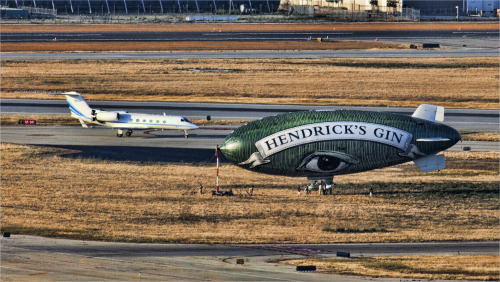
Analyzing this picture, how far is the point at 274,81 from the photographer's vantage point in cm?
13000

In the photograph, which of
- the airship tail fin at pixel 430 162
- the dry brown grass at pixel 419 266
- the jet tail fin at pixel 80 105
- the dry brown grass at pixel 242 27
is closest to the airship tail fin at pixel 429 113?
the airship tail fin at pixel 430 162

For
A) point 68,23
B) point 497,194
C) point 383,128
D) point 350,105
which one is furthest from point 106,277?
point 68,23

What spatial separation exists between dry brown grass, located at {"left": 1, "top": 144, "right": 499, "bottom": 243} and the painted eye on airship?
1367 centimetres

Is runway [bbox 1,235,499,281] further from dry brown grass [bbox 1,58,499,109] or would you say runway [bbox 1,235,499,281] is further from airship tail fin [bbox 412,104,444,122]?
dry brown grass [bbox 1,58,499,109]

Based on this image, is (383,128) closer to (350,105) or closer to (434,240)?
(434,240)

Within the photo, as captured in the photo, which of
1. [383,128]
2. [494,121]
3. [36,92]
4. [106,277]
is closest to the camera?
[383,128]

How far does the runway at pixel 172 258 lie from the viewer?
50.3 metres

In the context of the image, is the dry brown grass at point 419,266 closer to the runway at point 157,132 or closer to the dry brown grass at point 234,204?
the dry brown grass at point 234,204

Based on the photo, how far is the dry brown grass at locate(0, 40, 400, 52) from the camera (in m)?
155

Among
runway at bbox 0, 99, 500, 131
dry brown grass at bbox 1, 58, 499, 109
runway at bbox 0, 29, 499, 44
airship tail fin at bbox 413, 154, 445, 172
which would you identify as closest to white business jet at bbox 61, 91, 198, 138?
runway at bbox 0, 99, 500, 131

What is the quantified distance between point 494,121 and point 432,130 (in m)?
60.9

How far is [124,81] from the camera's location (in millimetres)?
132375

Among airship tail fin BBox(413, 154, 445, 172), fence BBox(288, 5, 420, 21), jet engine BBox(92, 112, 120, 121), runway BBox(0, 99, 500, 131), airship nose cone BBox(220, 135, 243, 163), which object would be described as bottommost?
runway BBox(0, 99, 500, 131)

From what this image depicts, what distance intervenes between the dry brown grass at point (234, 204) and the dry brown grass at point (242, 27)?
9761cm
